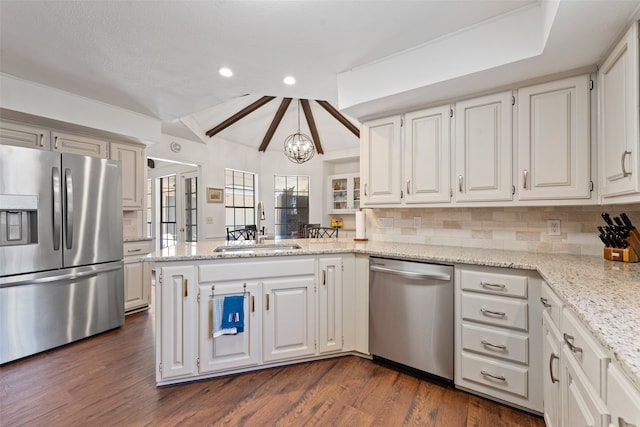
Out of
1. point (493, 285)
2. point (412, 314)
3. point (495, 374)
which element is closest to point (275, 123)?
point (412, 314)

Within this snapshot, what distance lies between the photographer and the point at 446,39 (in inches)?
79.9

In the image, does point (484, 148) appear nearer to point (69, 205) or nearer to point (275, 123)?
point (69, 205)

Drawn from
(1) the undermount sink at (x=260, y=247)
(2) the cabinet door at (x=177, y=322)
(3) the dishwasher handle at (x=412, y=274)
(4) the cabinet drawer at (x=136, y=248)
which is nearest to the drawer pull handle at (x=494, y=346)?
(3) the dishwasher handle at (x=412, y=274)

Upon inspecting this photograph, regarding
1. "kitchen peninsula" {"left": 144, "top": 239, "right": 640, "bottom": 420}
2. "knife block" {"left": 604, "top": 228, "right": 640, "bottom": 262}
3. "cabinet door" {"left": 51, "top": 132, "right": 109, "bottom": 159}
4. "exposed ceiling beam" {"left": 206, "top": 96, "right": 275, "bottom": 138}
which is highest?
"exposed ceiling beam" {"left": 206, "top": 96, "right": 275, "bottom": 138}

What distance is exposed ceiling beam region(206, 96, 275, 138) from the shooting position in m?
4.59

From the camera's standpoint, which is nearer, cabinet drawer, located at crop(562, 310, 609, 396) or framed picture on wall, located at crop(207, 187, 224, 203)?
cabinet drawer, located at crop(562, 310, 609, 396)

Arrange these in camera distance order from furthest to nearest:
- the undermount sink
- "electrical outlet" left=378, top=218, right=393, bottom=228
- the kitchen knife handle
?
1. "electrical outlet" left=378, top=218, right=393, bottom=228
2. the undermount sink
3. the kitchen knife handle

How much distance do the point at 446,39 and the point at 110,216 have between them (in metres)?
3.39

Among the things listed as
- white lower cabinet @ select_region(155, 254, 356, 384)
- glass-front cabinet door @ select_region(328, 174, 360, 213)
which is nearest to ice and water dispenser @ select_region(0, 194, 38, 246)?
white lower cabinet @ select_region(155, 254, 356, 384)

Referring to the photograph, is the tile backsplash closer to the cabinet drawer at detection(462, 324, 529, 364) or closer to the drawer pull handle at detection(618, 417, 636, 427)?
the cabinet drawer at detection(462, 324, 529, 364)

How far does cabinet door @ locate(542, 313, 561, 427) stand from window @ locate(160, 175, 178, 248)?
5794 millimetres

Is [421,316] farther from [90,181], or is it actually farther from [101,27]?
[90,181]

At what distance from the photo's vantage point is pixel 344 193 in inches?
255

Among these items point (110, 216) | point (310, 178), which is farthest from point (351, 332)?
point (310, 178)
